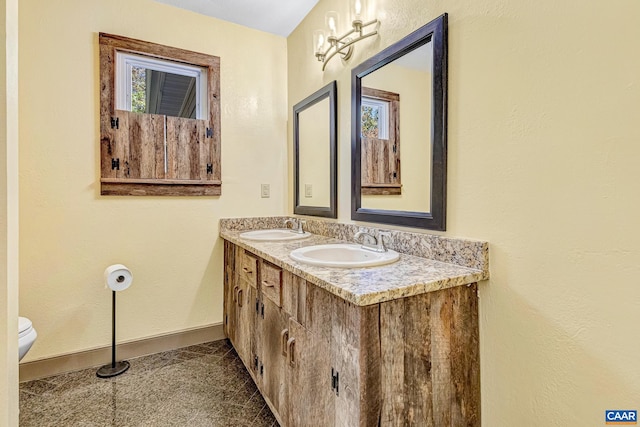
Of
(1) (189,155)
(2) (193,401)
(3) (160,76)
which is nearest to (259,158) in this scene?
(1) (189,155)

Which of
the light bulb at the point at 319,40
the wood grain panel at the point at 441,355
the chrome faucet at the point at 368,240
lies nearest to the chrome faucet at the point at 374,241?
the chrome faucet at the point at 368,240

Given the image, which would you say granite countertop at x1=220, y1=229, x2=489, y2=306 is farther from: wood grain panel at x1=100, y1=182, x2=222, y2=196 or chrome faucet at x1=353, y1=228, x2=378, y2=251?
wood grain panel at x1=100, y1=182, x2=222, y2=196

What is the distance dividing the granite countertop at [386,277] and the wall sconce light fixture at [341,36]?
3.83 ft

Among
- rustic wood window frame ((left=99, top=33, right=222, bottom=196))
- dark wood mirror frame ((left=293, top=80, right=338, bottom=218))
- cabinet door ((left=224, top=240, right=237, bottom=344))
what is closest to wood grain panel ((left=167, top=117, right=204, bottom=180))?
rustic wood window frame ((left=99, top=33, right=222, bottom=196))

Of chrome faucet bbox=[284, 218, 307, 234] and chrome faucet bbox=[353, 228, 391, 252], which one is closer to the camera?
chrome faucet bbox=[353, 228, 391, 252]

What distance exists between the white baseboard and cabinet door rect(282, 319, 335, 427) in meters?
1.22

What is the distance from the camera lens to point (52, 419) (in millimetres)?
1492

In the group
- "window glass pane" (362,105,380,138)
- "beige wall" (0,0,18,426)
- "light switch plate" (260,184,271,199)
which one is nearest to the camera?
"beige wall" (0,0,18,426)

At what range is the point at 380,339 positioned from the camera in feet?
2.83

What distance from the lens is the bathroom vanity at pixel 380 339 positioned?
0.85 metres

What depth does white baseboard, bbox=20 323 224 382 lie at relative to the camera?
1815 mm

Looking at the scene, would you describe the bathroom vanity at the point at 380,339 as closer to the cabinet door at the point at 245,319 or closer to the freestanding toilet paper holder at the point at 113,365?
the cabinet door at the point at 245,319

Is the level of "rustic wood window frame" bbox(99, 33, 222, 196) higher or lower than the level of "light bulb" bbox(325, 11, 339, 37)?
lower

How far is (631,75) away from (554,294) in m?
0.60
